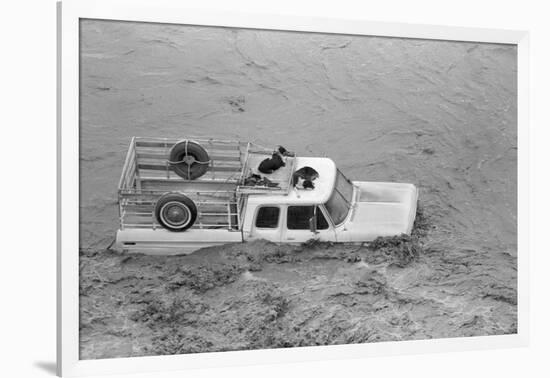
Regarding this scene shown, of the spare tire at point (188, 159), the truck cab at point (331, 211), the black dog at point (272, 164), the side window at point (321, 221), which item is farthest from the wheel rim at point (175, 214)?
the side window at point (321, 221)

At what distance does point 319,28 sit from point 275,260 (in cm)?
155

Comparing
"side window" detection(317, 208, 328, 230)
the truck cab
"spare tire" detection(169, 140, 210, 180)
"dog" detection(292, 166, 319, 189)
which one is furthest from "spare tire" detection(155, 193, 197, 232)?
"side window" detection(317, 208, 328, 230)

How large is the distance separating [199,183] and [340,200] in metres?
0.93

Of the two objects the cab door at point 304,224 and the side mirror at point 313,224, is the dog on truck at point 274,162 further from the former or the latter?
the side mirror at point 313,224

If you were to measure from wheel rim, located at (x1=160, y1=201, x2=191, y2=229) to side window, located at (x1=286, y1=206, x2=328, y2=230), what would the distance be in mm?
650

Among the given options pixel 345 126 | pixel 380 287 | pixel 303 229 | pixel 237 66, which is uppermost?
pixel 237 66

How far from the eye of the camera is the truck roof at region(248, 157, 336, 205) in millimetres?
4473

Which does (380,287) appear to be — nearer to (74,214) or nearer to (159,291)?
(159,291)

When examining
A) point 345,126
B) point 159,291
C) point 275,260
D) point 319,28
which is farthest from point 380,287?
point 319,28

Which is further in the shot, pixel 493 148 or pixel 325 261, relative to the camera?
pixel 493 148

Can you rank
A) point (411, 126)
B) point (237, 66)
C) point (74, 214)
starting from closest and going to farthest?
point (74, 214)
point (237, 66)
point (411, 126)

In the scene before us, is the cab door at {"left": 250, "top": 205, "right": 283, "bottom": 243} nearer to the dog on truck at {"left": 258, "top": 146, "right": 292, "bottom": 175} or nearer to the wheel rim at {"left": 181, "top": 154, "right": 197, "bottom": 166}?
the dog on truck at {"left": 258, "top": 146, "right": 292, "bottom": 175}

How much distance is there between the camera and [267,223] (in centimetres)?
448

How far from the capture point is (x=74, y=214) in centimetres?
418
